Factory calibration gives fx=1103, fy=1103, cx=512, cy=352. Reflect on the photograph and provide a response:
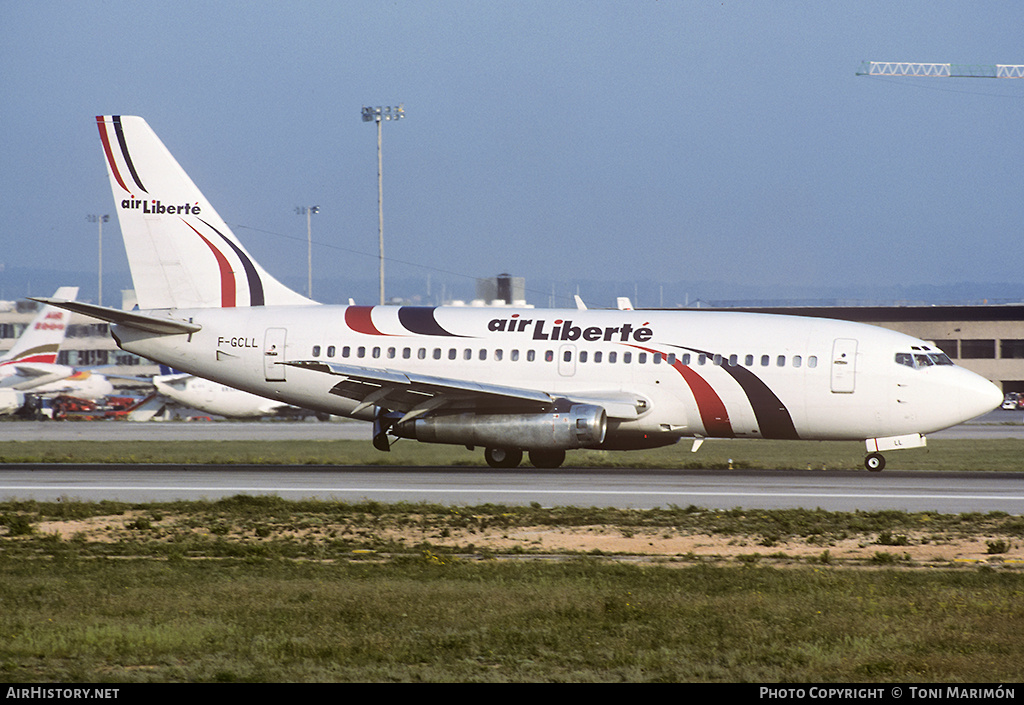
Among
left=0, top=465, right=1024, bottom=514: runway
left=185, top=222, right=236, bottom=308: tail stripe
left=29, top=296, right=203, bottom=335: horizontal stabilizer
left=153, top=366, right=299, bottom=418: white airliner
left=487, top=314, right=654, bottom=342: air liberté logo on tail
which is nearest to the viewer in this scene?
left=0, top=465, right=1024, bottom=514: runway

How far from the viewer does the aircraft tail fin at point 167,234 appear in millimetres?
36125

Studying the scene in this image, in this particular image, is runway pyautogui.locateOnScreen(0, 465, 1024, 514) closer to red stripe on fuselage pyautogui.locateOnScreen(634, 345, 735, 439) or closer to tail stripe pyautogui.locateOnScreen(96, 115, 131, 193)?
red stripe on fuselage pyautogui.locateOnScreen(634, 345, 735, 439)

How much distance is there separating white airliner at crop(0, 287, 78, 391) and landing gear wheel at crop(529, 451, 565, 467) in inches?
2110

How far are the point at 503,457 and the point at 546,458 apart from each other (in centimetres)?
→ 132

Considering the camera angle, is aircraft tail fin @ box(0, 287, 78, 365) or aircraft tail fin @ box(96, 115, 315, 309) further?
aircraft tail fin @ box(0, 287, 78, 365)

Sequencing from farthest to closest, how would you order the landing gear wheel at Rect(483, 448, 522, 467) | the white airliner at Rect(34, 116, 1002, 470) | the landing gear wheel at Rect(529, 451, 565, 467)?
the landing gear wheel at Rect(529, 451, 565, 467), the landing gear wheel at Rect(483, 448, 522, 467), the white airliner at Rect(34, 116, 1002, 470)

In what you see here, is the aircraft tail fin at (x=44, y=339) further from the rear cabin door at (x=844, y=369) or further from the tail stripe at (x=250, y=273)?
the rear cabin door at (x=844, y=369)

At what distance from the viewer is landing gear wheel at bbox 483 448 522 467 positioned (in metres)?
32.7

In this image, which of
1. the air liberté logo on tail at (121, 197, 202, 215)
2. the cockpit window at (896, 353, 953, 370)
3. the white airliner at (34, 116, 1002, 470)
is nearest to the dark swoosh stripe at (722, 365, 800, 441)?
the white airliner at (34, 116, 1002, 470)

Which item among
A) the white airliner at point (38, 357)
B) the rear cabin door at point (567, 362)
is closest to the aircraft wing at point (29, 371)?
the white airliner at point (38, 357)

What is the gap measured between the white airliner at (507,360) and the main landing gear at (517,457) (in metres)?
0.06

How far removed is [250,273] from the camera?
36.6m
